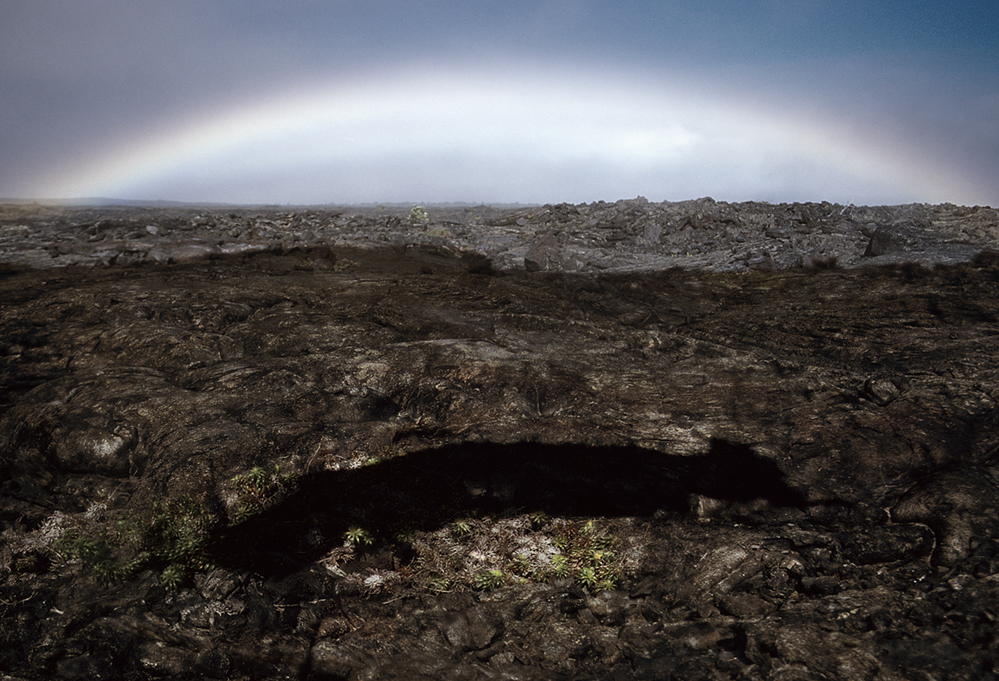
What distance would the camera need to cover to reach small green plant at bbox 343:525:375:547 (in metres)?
5.09

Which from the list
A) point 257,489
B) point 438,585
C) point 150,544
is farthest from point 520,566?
point 150,544

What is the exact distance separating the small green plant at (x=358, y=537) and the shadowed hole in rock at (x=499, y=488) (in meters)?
0.04

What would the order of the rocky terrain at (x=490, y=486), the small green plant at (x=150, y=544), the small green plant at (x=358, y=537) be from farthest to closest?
1. the small green plant at (x=358, y=537)
2. the small green plant at (x=150, y=544)
3. the rocky terrain at (x=490, y=486)

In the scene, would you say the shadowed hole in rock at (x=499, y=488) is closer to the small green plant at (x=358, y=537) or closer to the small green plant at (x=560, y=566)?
the small green plant at (x=358, y=537)

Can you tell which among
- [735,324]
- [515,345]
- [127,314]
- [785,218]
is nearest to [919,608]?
[515,345]

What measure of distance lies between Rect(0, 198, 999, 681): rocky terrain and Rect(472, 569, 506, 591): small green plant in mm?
38

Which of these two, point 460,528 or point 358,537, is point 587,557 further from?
point 358,537

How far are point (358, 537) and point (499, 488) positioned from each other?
152 cm

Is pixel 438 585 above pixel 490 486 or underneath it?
underneath

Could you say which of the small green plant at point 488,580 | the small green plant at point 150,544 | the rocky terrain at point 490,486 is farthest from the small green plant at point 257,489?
the small green plant at point 488,580

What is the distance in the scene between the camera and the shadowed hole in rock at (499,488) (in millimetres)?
5164

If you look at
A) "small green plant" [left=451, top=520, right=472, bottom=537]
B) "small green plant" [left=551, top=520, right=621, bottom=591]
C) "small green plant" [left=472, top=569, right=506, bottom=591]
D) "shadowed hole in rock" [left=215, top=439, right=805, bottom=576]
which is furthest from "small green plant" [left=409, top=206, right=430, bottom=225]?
"small green plant" [left=472, top=569, right=506, bottom=591]

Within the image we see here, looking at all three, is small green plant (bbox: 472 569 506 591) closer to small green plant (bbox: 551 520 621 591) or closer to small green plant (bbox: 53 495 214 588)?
small green plant (bbox: 551 520 621 591)

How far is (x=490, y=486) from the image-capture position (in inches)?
223
